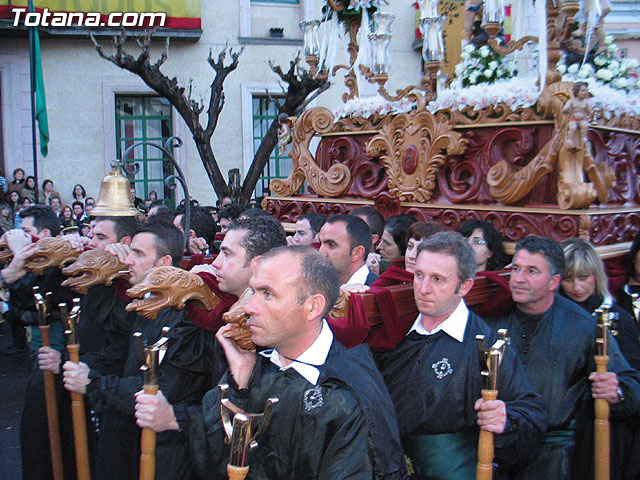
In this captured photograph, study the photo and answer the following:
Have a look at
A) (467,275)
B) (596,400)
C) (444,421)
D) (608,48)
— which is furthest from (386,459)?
(608,48)

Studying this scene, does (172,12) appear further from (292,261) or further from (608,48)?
(292,261)

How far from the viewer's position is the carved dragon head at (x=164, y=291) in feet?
8.02

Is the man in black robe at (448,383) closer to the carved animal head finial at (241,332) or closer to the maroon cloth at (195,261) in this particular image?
the carved animal head finial at (241,332)

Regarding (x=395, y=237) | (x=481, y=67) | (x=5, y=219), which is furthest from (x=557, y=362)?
(x=5, y=219)

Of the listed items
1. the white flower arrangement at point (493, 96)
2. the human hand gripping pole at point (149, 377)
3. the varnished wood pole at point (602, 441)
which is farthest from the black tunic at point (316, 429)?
the white flower arrangement at point (493, 96)

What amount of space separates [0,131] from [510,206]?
12.4 metres

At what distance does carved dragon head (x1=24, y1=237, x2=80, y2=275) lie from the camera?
375cm

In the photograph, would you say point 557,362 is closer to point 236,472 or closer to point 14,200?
point 236,472

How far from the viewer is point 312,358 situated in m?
2.04

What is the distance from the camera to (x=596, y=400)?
2809 millimetres

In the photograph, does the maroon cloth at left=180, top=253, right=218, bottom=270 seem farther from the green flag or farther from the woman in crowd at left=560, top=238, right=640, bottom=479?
the green flag

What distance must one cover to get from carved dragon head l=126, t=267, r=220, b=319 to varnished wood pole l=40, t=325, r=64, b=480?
1.26 metres

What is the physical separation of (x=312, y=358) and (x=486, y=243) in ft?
7.65

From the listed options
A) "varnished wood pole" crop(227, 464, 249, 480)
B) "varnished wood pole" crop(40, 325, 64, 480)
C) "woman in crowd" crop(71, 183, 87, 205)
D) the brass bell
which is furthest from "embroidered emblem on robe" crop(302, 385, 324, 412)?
"woman in crowd" crop(71, 183, 87, 205)
